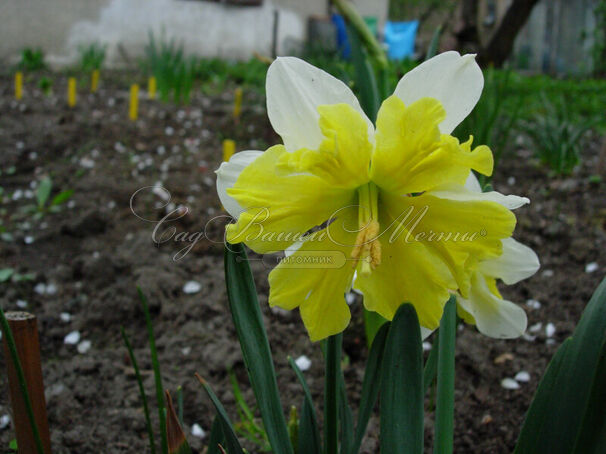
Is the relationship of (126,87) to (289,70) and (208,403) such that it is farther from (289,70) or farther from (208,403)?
(289,70)

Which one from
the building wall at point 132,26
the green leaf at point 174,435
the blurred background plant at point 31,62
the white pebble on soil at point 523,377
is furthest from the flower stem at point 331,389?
the building wall at point 132,26

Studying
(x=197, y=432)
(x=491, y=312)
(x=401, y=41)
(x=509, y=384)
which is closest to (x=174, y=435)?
(x=491, y=312)

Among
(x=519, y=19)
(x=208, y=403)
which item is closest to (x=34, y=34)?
(x=519, y=19)

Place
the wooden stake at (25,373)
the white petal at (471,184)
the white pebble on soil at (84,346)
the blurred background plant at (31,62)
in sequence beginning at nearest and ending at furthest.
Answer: the white petal at (471,184), the wooden stake at (25,373), the white pebble on soil at (84,346), the blurred background plant at (31,62)

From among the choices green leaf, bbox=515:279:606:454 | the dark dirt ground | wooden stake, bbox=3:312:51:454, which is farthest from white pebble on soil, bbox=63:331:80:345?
green leaf, bbox=515:279:606:454

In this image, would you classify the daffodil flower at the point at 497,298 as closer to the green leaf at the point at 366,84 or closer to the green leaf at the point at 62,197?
the green leaf at the point at 366,84

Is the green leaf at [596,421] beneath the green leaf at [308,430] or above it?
above

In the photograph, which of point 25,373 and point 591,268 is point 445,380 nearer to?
point 25,373
